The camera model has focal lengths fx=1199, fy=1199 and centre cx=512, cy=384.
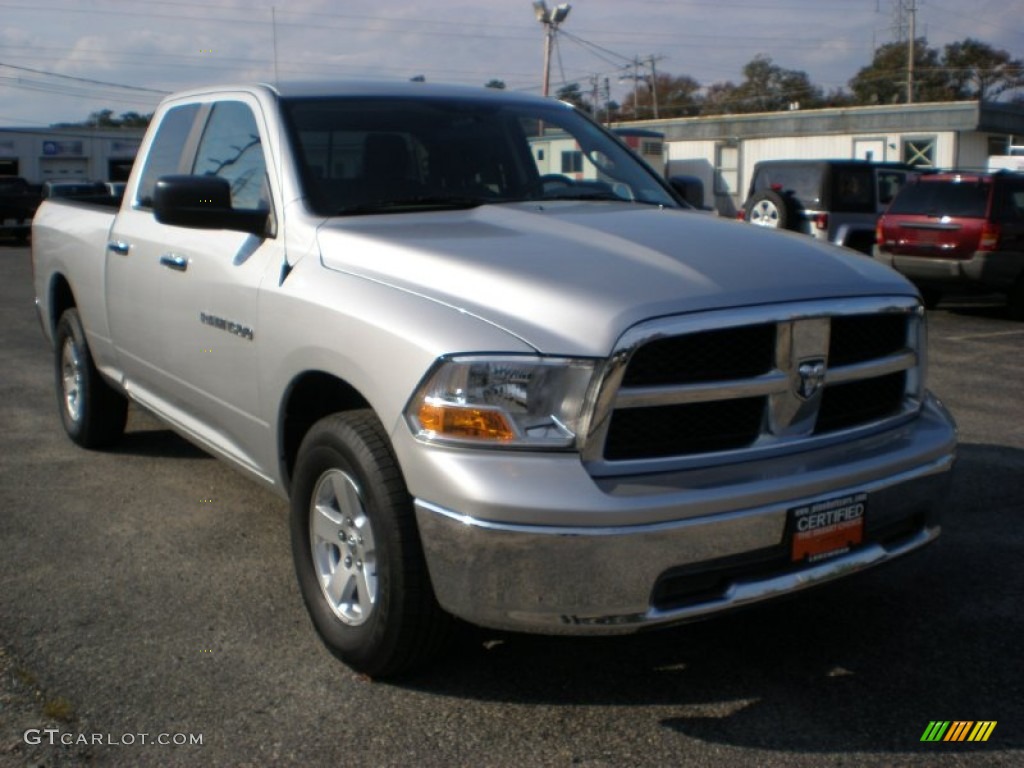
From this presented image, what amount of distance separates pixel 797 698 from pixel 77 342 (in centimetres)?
438

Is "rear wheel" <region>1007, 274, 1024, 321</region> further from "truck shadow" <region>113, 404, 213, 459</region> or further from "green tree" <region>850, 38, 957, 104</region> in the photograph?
"green tree" <region>850, 38, 957, 104</region>

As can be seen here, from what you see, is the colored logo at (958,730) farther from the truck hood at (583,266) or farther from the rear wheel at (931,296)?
the rear wheel at (931,296)

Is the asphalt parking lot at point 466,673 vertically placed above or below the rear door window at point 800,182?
below

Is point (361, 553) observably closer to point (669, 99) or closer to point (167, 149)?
point (167, 149)

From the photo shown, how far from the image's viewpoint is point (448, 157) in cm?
477

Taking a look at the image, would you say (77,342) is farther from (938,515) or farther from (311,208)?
(938,515)

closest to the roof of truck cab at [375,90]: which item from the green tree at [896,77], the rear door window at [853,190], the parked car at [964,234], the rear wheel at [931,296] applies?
the parked car at [964,234]

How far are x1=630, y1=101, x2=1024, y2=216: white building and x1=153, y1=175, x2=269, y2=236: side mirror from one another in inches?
957

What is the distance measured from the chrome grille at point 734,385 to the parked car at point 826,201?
13.0 metres

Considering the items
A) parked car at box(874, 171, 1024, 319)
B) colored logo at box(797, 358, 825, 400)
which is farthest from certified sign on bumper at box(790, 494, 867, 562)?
parked car at box(874, 171, 1024, 319)

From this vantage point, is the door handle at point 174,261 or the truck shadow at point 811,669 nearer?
the truck shadow at point 811,669

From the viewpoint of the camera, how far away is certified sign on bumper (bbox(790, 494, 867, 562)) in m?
3.34

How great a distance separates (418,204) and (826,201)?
13.2 m

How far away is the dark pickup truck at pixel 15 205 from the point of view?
2841 centimetres
